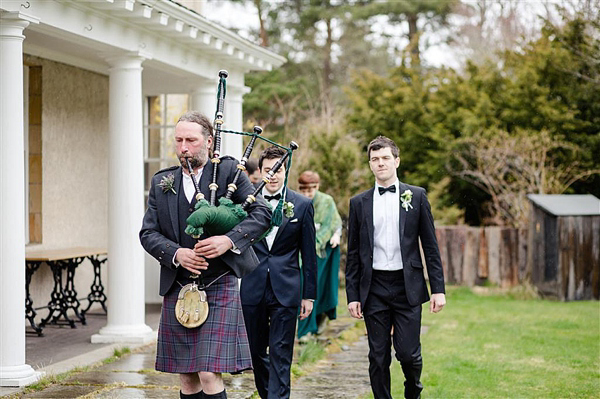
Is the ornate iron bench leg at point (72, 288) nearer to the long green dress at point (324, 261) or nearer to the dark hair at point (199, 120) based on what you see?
the long green dress at point (324, 261)

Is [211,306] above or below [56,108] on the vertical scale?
below

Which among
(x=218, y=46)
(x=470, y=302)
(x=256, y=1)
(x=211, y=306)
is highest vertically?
(x=256, y=1)

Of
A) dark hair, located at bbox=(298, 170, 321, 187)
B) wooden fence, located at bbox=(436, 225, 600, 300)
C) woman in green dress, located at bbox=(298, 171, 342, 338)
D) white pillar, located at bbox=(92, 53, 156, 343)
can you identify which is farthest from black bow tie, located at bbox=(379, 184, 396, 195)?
wooden fence, located at bbox=(436, 225, 600, 300)

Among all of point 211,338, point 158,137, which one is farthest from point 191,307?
point 158,137

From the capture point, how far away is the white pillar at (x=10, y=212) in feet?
26.1

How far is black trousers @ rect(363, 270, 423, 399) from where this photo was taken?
21.7ft

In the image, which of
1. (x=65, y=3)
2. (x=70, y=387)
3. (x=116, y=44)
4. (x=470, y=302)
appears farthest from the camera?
(x=470, y=302)

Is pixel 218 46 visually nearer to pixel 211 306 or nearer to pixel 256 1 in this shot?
pixel 211 306

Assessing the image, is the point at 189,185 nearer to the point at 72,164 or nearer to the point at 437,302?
the point at 437,302

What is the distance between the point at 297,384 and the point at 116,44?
4046 millimetres

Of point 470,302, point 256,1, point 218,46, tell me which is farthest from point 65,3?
point 256,1

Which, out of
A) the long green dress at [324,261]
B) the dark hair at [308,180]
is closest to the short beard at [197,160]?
the dark hair at [308,180]

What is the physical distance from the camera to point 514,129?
21188mm

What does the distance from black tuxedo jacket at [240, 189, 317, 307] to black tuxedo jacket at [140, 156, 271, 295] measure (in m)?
1.34
